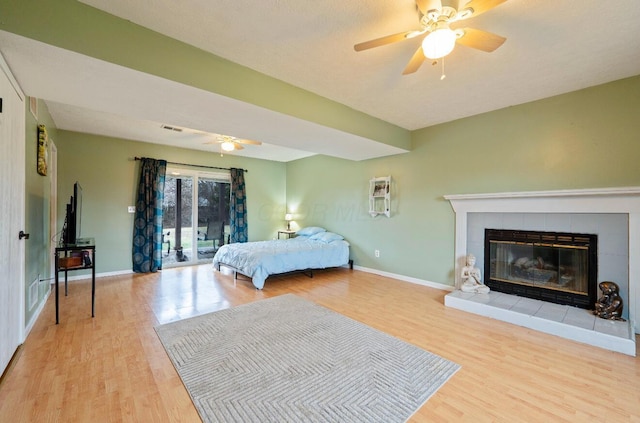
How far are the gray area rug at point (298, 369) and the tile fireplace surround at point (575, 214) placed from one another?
1288mm

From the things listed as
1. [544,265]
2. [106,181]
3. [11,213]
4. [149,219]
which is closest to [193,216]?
[149,219]

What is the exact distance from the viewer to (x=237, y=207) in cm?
631

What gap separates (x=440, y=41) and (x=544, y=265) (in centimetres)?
308

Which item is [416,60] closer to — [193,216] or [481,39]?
[481,39]

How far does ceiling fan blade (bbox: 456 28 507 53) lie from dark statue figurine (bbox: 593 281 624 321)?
267 centimetres

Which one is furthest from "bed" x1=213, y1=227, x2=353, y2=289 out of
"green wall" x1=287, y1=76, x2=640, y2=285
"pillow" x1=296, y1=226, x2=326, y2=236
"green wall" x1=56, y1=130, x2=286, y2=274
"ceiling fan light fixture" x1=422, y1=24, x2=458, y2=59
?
"ceiling fan light fixture" x1=422, y1=24, x2=458, y2=59

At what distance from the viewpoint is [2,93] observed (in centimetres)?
185

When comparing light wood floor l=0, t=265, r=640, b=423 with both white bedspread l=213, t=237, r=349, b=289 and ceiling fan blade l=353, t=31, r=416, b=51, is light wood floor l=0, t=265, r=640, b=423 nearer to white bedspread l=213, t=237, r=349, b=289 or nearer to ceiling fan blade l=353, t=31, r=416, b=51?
white bedspread l=213, t=237, r=349, b=289

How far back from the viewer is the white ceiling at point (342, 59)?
1.80 meters

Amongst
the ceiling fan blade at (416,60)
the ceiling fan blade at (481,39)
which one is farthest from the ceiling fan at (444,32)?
the ceiling fan blade at (416,60)

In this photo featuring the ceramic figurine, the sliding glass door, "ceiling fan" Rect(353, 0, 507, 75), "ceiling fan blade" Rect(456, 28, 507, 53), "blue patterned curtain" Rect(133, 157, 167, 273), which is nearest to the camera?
"ceiling fan" Rect(353, 0, 507, 75)

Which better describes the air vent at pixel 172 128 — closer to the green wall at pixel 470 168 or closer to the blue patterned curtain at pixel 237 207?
the blue patterned curtain at pixel 237 207

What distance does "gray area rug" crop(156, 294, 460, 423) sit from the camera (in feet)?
5.38

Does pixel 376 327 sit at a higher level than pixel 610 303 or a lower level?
lower
